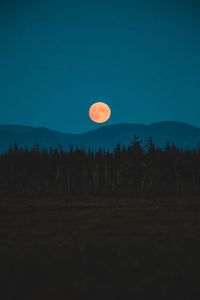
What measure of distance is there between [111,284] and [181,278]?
9.19ft

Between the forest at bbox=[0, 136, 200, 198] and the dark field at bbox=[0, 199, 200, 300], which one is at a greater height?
the forest at bbox=[0, 136, 200, 198]

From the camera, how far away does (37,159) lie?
103m

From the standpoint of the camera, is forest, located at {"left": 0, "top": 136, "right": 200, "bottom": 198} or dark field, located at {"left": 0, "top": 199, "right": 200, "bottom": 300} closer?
dark field, located at {"left": 0, "top": 199, "right": 200, "bottom": 300}

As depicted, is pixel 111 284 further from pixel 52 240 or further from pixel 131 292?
pixel 52 240

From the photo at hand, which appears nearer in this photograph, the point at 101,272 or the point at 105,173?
the point at 101,272

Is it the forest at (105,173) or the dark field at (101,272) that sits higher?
the forest at (105,173)

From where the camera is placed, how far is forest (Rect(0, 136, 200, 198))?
314ft

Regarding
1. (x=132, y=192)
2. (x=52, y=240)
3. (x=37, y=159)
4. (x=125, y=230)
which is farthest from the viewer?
(x=37, y=159)

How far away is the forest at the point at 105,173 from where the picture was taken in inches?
3762

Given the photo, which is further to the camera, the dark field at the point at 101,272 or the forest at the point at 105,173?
the forest at the point at 105,173

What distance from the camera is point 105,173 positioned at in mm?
99688

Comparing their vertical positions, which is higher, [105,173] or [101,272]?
[105,173]

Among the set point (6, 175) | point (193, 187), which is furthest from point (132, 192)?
point (6, 175)

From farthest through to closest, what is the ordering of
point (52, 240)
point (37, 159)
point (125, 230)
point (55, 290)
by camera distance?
point (37, 159)
point (125, 230)
point (52, 240)
point (55, 290)
